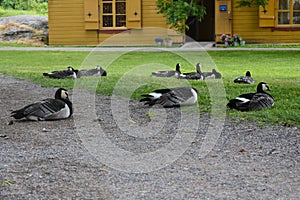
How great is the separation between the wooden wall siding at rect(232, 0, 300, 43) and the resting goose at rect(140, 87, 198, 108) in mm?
18432

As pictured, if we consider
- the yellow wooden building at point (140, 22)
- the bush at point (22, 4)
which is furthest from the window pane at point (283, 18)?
the bush at point (22, 4)

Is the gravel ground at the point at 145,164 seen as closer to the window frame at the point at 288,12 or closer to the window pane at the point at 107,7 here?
the window frame at the point at 288,12

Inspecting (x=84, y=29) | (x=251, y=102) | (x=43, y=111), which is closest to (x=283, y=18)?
(x=84, y=29)

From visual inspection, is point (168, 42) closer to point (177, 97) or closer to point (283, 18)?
point (283, 18)

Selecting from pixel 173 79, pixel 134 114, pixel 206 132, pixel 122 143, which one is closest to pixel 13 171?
pixel 122 143

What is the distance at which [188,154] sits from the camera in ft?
21.2

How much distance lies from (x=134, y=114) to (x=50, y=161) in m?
3.11

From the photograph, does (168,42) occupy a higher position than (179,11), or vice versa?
(179,11)

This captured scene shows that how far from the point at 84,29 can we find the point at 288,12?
8903mm

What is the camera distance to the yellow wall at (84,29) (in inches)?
1114

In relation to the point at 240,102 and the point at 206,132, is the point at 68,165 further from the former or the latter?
the point at 240,102

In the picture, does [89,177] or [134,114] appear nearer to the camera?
[89,177]

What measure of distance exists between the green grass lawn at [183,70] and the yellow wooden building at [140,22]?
4265 millimetres

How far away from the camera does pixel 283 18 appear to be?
2703cm
